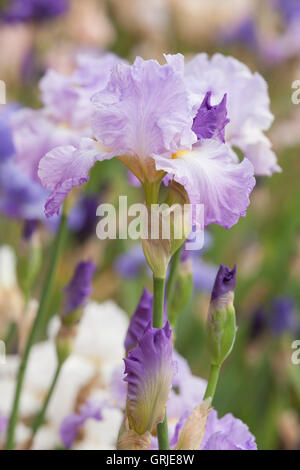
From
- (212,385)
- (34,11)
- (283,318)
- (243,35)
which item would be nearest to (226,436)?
(212,385)

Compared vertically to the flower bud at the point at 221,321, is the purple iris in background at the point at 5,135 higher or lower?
higher

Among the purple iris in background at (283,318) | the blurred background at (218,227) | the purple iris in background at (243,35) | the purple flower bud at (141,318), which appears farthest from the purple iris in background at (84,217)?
the purple iris in background at (243,35)

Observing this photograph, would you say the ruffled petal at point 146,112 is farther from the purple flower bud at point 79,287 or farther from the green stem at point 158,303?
the purple flower bud at point 79,287

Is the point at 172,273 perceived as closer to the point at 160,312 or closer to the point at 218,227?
the point at 160,312

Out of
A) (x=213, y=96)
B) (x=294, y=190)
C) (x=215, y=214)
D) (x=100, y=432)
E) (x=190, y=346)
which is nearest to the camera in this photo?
(x=215, y=214)

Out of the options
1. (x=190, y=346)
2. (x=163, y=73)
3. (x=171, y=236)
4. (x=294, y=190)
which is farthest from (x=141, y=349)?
(x=294, y=190)
